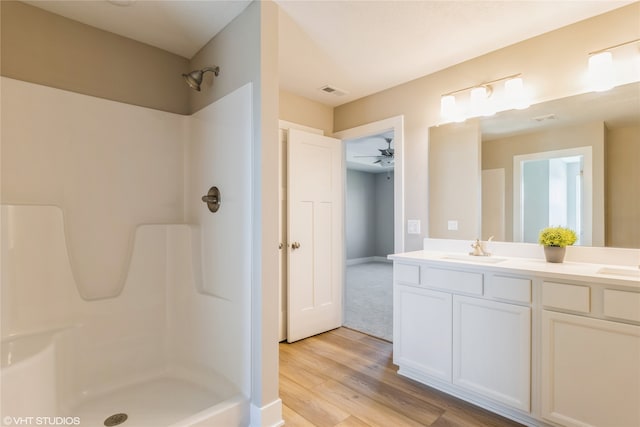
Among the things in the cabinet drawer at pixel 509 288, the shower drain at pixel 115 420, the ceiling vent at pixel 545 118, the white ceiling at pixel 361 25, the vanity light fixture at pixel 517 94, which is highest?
the white ceiling at pixel 361 25

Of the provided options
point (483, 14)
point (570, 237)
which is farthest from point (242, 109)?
point (570, 237)

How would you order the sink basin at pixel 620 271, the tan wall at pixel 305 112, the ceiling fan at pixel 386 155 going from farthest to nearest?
1. the ceiling fan at pixel 386 155
2. the tan wall at pixel 305 112
3. the sink basin at pixel 620 271

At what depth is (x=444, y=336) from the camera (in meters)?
2.05

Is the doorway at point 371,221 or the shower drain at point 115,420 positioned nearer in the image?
the shower drain at point 115,420

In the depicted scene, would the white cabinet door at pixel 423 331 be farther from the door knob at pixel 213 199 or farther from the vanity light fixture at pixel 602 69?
the vanity light fixture at pixel 602 69

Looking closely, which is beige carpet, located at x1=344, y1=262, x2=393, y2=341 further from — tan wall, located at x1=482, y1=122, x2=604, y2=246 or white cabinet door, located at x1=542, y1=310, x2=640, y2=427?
tan wall, located at x1=482, y1=122, x2=604, y2=246

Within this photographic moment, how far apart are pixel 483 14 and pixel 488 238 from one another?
1.52 metres

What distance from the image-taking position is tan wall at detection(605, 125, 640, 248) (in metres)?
1.78

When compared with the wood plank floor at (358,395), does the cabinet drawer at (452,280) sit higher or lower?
higher

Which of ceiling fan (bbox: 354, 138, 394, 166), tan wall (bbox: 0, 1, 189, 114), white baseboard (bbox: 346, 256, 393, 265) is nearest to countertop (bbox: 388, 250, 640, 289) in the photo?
tan wall (bbox: 0, 1, 189, 114)

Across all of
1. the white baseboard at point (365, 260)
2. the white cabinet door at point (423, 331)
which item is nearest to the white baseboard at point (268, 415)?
the white cabinet door at point (423, 331)

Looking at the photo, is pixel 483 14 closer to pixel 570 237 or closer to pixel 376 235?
pixel 570 237

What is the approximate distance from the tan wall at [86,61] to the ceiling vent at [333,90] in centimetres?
123

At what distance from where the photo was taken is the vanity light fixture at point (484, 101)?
216 cm
